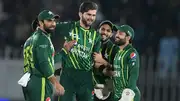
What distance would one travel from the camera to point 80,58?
11.7m

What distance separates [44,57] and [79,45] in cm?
107

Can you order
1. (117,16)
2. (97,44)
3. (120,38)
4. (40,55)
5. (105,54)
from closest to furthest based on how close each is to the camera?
(40,55) → (97,44) → (105,54) → (120,38) → (117,16)

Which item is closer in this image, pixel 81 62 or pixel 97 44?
pixel 81 62

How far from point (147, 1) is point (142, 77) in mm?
2632

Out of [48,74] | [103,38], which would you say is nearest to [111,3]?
[103,38]

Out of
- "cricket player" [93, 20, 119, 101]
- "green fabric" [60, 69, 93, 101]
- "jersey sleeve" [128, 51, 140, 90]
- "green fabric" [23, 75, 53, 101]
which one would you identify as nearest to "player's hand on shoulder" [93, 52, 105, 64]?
"cricket player" [93, 20, 119, 101]

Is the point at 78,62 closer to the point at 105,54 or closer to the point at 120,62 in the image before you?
the point at 105,54

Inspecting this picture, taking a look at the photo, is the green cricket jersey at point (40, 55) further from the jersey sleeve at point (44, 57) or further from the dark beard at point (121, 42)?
the dark beard at point (121, 42)

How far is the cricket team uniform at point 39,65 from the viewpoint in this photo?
35.5ft

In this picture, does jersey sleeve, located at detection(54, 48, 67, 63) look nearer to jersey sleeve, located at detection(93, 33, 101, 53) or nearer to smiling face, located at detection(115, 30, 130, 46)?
jersey sleeve, located at detection(93, 33, 101, 53)

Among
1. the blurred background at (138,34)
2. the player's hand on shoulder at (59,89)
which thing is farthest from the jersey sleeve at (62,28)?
the blurred background at (138,34)

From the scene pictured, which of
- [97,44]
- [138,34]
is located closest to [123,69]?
[97,44]

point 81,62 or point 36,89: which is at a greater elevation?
point 81,62

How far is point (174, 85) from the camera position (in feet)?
57.1
